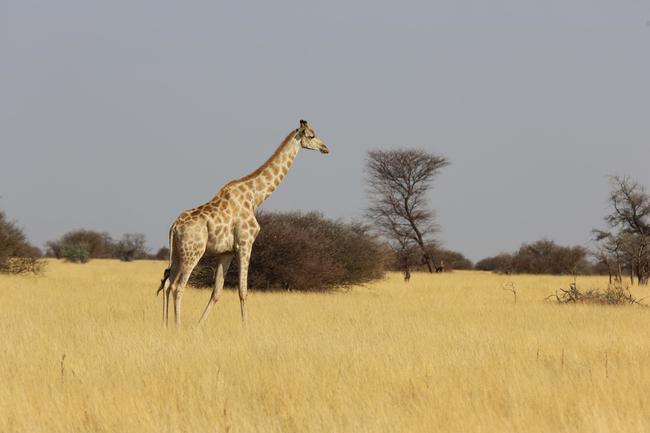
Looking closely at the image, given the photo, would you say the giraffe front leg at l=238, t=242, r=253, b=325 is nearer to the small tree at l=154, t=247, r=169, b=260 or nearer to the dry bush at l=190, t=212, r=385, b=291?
the dry bush at l=190, t=212, r=385, b=291

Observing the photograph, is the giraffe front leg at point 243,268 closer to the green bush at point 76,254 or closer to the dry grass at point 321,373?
the dry grass at point 321,373

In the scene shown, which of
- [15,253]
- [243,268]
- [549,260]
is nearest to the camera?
[243,268]

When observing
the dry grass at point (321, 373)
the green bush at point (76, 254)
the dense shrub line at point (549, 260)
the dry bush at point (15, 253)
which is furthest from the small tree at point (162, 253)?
the dry grass at point (321, 373)

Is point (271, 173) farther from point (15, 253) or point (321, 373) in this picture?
point (15, 253)

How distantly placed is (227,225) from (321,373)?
3.75 metres

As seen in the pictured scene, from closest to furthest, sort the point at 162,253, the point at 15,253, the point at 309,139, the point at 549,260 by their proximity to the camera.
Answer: the point at 309,139 → the point at 15,253 → the point at 549,260 → the point at 162,253

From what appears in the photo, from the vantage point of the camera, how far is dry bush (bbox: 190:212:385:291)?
1834 centimetres

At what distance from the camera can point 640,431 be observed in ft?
15.7

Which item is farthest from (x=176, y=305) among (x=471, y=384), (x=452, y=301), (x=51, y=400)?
(x=452, y=301)

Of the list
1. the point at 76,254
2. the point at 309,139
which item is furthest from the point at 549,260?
the point at 309,139

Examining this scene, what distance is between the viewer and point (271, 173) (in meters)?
11.0

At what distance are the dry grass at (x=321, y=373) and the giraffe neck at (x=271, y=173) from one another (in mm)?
1890

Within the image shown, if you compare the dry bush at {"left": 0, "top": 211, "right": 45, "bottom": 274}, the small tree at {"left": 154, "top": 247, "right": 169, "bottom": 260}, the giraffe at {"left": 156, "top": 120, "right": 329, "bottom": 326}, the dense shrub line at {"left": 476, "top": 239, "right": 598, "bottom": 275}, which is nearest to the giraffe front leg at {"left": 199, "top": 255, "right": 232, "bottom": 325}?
the giraffe at {"left": 156, "top": 120, "right": 329, "bottom": 326}

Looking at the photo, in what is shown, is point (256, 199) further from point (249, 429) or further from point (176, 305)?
point (249, 429)
